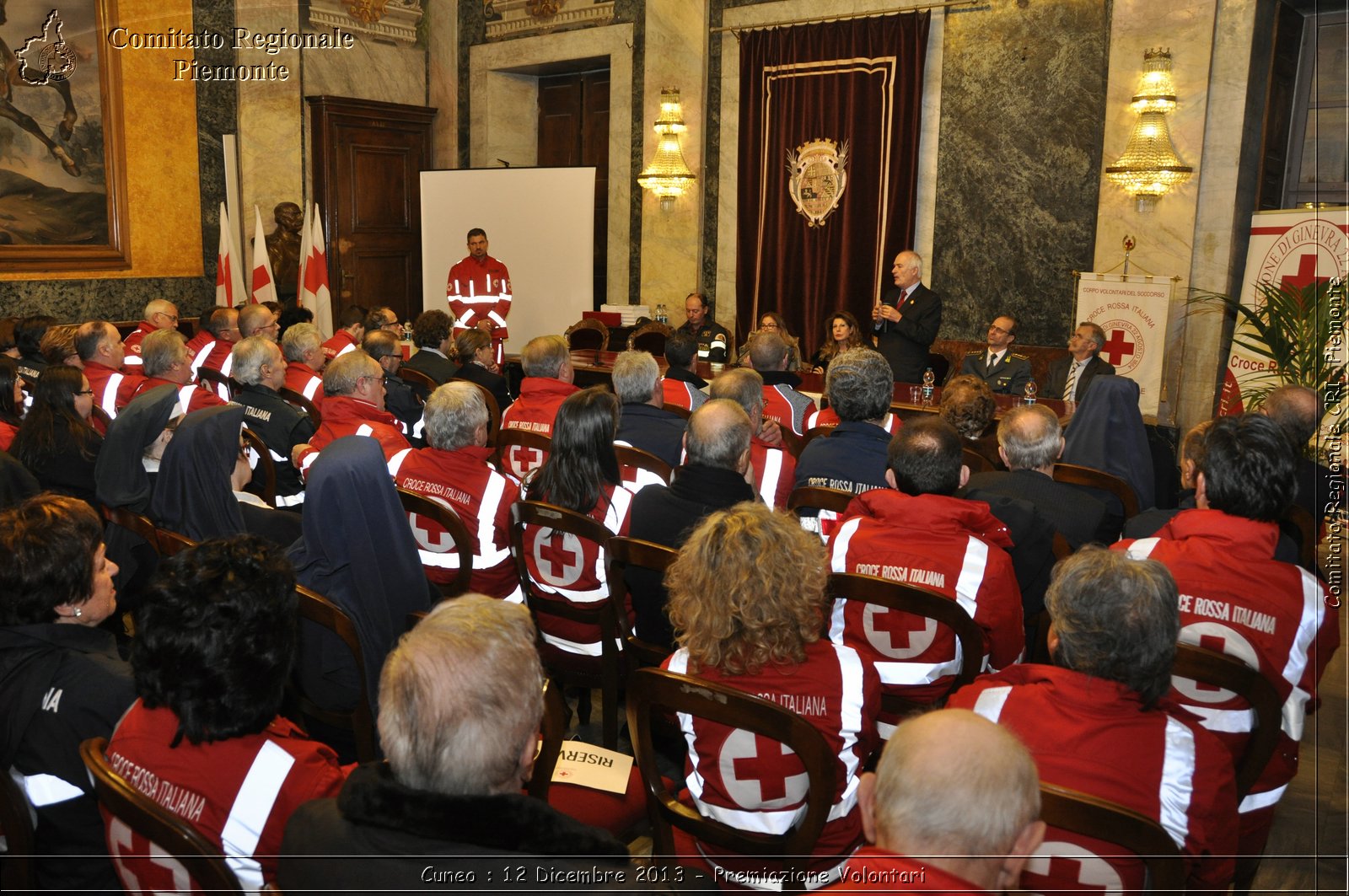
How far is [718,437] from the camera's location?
2.89m

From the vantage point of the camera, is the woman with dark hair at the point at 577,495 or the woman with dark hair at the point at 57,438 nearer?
the woman with dark hair at the point at 577,495

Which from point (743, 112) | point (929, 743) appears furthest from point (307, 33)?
point (929, 743)

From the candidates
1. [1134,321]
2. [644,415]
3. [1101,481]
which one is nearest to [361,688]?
[644,415]

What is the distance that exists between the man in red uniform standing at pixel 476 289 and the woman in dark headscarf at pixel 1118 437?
565cm

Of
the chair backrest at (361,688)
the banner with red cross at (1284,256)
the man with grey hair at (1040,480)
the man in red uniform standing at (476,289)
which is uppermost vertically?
the banner with red cross at (1284,256)

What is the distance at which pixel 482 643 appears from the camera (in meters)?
1.45

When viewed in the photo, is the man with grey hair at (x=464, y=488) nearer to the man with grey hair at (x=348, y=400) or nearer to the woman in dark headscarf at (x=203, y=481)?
the woman in dark headscarf at (x=203, y=481)

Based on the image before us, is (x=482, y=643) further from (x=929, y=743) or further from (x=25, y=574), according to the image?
(x=25, y=574)

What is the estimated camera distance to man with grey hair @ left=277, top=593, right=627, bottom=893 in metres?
1.30

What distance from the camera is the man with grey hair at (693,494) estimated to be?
113 inches

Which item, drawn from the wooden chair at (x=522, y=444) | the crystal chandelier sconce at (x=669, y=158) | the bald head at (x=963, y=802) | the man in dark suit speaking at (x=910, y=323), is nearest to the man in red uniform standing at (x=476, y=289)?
the crystal chandelier sconce at (x=669, y=158)

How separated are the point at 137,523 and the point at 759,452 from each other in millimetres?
2000

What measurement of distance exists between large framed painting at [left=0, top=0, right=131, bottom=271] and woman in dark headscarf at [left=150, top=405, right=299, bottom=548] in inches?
269

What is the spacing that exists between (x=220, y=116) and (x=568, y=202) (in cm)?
335
